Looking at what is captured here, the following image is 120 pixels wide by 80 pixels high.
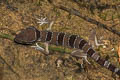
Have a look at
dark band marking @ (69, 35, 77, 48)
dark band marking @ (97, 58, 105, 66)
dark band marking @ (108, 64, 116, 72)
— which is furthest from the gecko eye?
dark band marking @ (108, 64, 116, 72)

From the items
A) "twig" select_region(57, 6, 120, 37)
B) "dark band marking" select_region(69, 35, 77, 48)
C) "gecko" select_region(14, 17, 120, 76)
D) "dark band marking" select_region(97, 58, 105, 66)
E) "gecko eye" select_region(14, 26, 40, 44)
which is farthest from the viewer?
"twig" select_region(57, 6, 120, 37)

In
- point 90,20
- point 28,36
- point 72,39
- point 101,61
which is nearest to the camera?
point 28,36

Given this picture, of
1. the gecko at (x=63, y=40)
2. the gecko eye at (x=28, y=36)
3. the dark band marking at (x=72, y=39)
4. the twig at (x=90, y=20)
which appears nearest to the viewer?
the gecko eye at (x=28, y=36)

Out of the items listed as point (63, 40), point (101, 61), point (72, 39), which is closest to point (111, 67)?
point (101, 61)

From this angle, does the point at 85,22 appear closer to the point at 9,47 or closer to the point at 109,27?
the point at 109,27

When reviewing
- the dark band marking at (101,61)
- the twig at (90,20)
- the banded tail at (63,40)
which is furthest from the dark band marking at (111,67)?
the twig at (90,20)

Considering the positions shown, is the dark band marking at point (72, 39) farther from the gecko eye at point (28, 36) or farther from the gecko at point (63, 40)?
the gecko eye at point (28, 36)

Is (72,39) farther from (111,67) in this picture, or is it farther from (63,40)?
(111,67)

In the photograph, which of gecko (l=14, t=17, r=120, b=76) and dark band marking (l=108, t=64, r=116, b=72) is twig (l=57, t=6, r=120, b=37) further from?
dark band marking (l=108, t=64, r=116, b=72)
